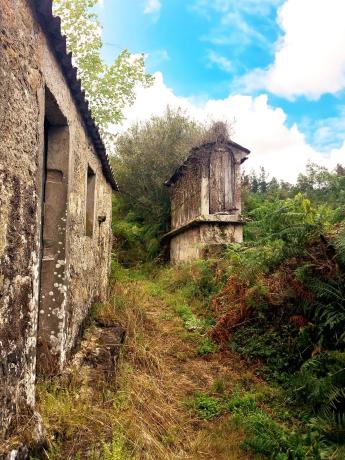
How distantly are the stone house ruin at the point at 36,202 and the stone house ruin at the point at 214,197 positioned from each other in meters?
6.21

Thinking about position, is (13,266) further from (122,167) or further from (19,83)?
(122,167)

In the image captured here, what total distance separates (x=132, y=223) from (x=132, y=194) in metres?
1.40

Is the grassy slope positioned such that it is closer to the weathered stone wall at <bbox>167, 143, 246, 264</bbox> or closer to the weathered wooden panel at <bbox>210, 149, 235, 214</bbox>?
the weathered stone wall at <bbox>167, 143, 246, 264</bbox>

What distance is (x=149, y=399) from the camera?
4273mm

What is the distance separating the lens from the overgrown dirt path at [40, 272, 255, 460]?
3.13 metres

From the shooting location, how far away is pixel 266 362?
5332 millimetres

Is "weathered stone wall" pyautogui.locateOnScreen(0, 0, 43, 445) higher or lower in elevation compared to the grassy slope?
higher

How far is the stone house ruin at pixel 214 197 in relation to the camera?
11.2 meters

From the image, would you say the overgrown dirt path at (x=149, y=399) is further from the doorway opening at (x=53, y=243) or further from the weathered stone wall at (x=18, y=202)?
the weathered stone wall at (x=18, y=202)

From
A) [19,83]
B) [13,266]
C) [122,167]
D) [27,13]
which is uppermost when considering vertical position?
[122,167]

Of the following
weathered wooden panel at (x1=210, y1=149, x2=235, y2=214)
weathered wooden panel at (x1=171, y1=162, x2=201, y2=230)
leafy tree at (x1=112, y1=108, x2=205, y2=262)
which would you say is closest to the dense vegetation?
weathered wooden panel at (x1=210, y1=149, x2=235, y2=214)

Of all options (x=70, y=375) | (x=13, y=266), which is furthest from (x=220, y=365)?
(x=13, y=266)

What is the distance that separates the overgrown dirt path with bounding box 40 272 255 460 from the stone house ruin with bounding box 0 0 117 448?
364mm

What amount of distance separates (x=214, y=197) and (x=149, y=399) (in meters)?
7.88
